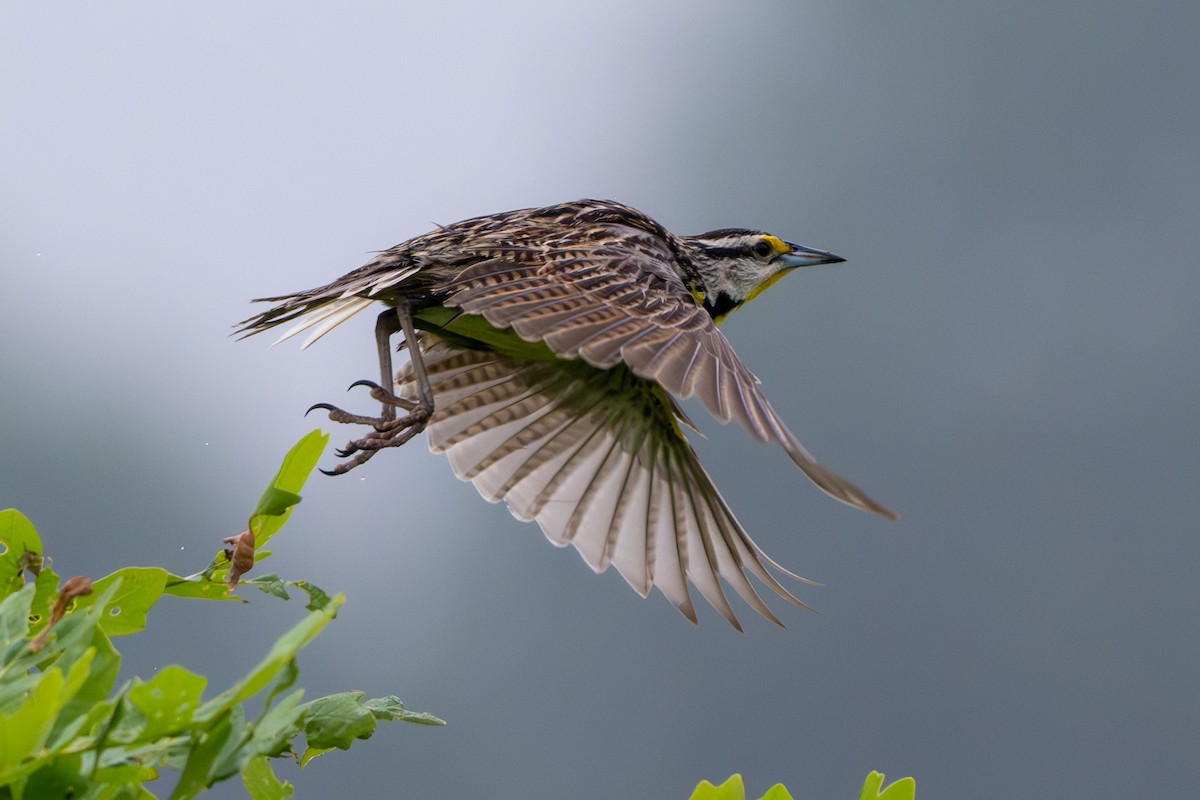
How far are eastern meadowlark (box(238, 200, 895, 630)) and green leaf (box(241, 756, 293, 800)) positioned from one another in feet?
2.44

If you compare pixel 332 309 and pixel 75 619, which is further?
pixel 332 309

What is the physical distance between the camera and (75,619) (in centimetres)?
57

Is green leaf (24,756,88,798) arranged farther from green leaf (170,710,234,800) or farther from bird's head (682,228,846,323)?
bird's head (682,228,846,323)

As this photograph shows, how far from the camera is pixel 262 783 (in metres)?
0.73

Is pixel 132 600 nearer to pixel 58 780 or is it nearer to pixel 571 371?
pixel 58 780

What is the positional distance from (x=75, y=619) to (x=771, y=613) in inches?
45.7

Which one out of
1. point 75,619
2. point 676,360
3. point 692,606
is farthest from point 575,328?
point 75,619

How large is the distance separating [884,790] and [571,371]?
131 cm

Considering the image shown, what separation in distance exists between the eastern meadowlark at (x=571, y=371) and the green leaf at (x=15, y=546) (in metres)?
0.76

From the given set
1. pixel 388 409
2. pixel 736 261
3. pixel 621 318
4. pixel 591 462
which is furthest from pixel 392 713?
pixel 736 261

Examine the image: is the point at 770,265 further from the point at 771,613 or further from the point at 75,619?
the point at 75,619

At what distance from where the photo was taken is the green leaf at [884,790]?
2.30 ft

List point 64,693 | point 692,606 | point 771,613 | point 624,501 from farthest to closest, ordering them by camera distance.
→ 1. point 624,501
2. point 692,606
3. point 771,613
4. point 64,693

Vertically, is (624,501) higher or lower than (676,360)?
lower
